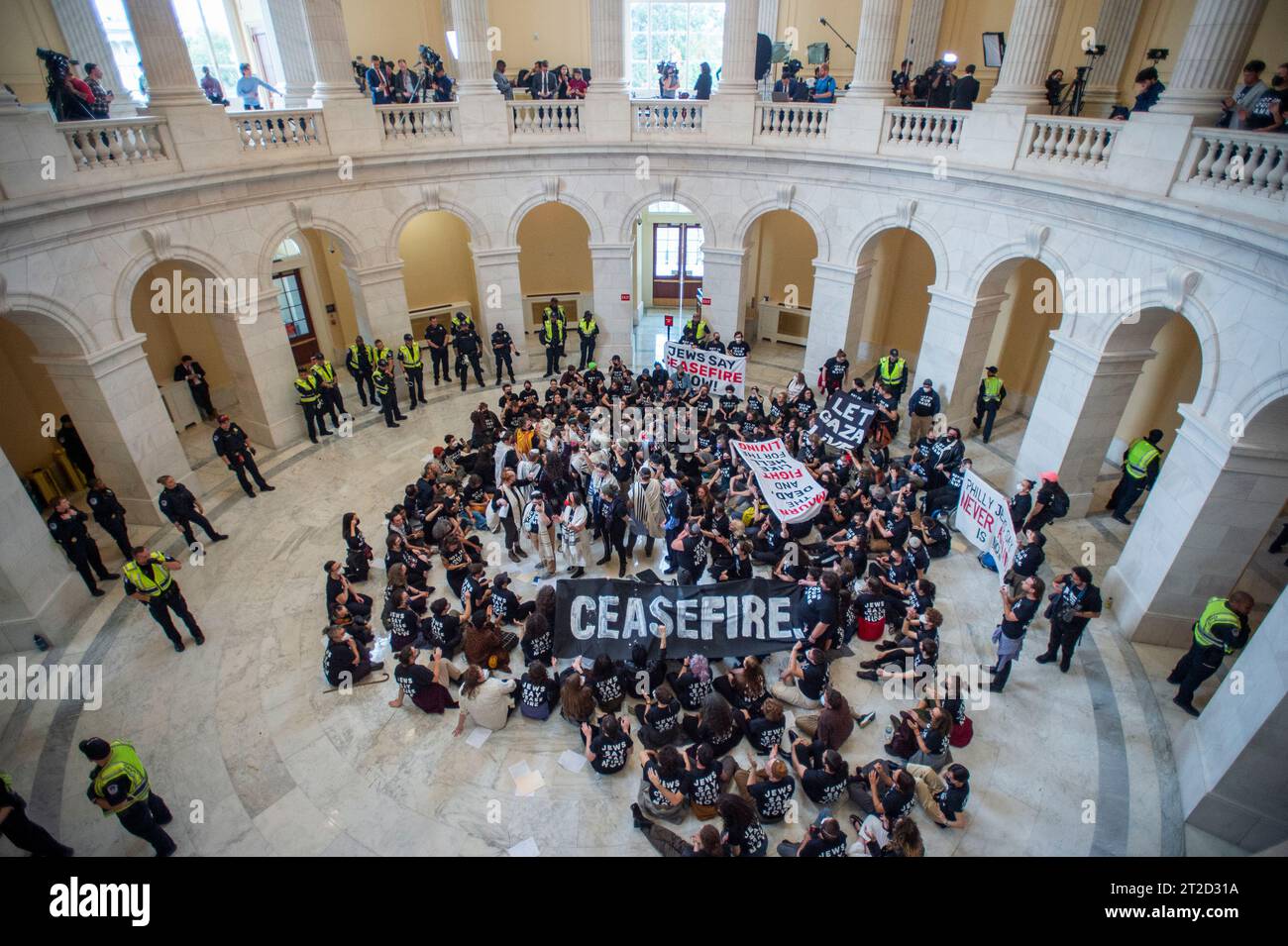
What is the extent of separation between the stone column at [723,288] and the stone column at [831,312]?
7.10ft

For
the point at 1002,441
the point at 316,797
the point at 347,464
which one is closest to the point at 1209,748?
the point at 1002,441

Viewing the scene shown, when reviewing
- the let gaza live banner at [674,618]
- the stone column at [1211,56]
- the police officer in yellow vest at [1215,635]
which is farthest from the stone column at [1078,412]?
the let gaza live banner at [674,618]

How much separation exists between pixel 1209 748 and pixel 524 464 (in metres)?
9.88

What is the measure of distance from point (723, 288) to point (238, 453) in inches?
481

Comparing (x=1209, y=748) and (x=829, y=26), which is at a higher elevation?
(x=829, y=26)

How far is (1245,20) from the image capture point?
9508 mm

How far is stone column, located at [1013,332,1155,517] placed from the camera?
39.5 feet

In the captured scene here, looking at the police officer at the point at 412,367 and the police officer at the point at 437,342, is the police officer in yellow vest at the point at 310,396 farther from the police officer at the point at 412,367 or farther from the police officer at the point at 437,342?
the police officer at the point at 437,342

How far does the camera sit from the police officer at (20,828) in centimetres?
708

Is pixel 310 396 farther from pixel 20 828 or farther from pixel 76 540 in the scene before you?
pixel 20 828

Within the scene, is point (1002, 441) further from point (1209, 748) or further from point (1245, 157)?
point (1209, 748)

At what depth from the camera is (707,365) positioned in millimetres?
15984

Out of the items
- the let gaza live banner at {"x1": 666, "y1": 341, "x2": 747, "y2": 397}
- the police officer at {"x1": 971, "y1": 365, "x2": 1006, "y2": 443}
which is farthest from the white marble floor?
the let gaza live banner at {"x1": 666, "y1": 341, "x2": 747, "y2": 397}
